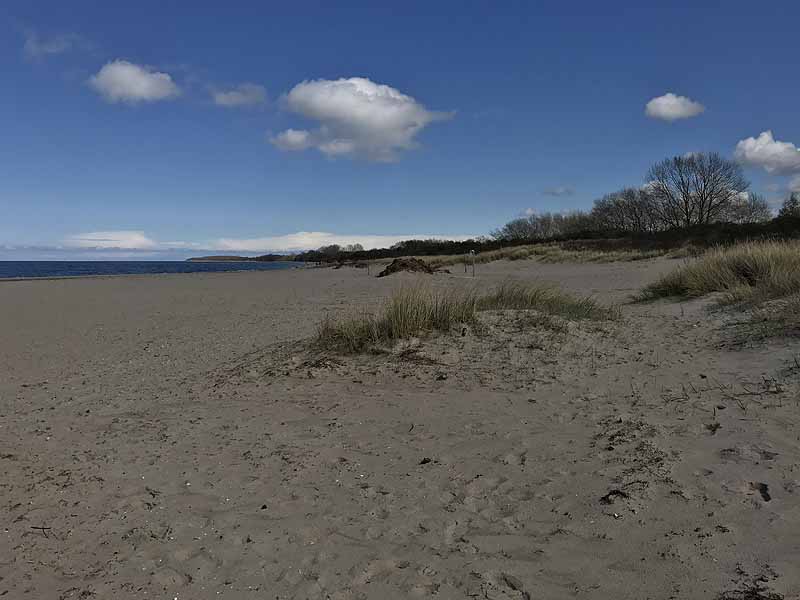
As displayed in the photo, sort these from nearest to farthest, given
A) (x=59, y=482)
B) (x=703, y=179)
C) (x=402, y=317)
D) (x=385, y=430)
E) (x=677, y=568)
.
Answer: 1. (x=677, y=568)
2. (x=59, y=482)
3. (x=385, y=430)
4. (x=402, y=317)
5. (x=703, y=179)

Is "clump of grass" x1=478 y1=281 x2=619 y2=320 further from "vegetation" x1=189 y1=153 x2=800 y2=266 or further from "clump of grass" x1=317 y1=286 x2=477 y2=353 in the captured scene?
"vegetation" x1=189 y1=153 x2=800 y2=266

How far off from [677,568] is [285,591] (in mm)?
1919

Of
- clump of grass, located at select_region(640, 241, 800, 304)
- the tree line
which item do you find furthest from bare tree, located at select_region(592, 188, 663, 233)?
clump of grass, located at select_region(640, 241, 800, 304)

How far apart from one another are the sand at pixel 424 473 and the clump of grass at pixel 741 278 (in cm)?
212

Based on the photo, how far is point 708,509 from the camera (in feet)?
10.1

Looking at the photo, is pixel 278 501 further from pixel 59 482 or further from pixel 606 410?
pixel 606 410

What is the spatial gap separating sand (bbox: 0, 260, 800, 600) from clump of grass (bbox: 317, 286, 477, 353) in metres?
0.37

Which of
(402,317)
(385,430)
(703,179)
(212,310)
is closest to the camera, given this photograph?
(385,430)

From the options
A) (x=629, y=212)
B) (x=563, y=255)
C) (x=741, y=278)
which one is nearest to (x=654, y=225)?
(x=629, y=212)

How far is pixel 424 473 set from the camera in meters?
3.97

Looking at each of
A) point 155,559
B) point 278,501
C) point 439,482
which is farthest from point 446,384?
point 155,559

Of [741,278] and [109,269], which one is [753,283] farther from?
[109,269]

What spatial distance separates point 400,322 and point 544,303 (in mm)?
3089

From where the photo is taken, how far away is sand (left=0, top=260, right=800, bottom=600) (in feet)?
9.01
